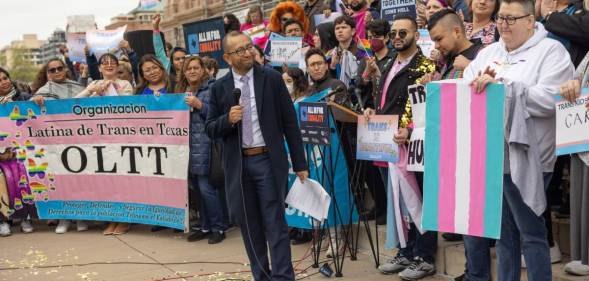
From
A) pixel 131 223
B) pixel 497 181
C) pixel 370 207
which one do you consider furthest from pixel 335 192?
pixel 131 223

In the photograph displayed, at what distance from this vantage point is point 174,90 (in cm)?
796

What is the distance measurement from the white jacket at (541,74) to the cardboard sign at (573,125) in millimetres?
86

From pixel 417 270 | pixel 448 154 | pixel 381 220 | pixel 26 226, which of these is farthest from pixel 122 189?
pixel 448 154

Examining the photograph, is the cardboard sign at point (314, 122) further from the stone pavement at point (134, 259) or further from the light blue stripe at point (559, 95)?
the light blue stripe at point (559, 95)

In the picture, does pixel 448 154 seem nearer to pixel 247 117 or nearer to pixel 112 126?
pixel 247 117

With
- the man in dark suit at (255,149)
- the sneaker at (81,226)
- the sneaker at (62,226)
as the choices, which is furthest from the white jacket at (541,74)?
the sneaker at (62,226)

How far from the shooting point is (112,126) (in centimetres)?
820

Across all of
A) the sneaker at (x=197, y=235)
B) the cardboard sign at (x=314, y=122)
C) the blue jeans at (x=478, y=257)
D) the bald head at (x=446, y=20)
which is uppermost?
the bald head at (x=446, y=20)

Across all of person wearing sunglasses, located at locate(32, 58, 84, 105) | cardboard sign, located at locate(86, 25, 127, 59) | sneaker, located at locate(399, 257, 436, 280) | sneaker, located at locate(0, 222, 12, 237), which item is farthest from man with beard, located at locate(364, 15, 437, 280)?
cardboard sign, located at locate(86, 25, 127, 59)

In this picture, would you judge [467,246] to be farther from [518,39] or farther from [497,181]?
[518,39]

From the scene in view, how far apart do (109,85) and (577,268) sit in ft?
19.4

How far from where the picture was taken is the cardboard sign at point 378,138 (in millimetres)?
5207

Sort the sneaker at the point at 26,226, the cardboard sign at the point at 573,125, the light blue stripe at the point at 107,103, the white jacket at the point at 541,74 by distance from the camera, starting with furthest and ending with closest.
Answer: the sneaker at the point at 26,226
the light blue stripe at the point at 107,103
the white jacket at the point at 541,74
the cardboard sign at the point at 573,125

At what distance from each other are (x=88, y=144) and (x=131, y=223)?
113 centimetres
